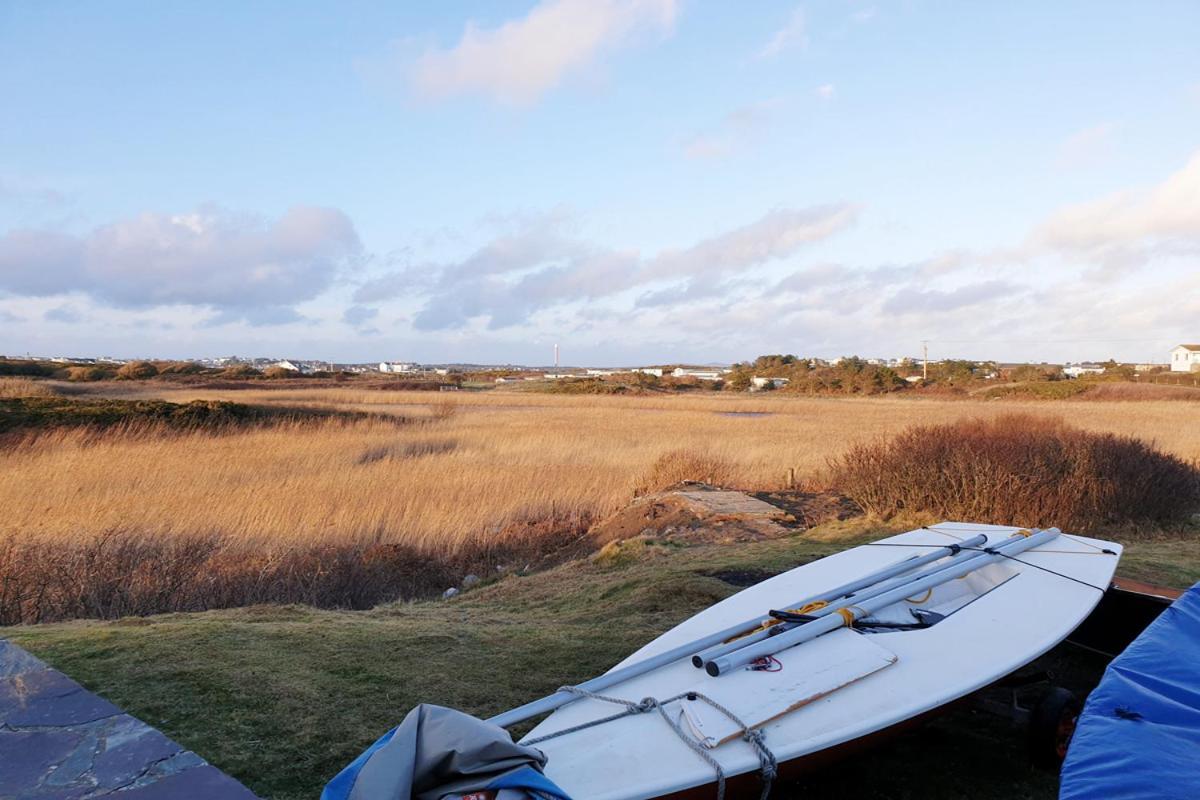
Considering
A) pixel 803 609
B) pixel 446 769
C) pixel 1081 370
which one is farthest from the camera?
pixel 1081 370

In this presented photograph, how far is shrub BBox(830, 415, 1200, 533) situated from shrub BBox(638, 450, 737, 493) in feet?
7.47

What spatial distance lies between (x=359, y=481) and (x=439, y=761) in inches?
384

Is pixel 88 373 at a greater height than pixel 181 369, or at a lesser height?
lesser

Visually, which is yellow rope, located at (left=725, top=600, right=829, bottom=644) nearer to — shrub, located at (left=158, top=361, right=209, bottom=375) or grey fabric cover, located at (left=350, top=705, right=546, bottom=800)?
grey fabric cover, located at (left=350, top=705, right=546, bottom=800)

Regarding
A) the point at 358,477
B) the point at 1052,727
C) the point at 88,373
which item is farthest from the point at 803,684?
the point at 88,373

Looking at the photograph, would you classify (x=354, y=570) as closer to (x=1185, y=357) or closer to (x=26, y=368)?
(x=26, y=368)

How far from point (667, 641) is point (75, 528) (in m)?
6.88

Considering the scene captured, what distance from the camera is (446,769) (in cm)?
207

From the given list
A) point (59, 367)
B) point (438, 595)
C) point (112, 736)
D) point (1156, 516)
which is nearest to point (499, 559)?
point (438, 595)

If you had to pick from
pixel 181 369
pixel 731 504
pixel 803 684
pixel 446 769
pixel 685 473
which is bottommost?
pixel 731 504

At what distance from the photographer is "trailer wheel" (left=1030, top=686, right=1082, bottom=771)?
3357mm

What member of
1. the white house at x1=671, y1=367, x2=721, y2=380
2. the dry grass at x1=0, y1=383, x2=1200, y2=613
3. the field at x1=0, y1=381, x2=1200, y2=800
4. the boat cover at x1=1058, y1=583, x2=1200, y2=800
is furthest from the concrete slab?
the white house at x1=671, y1=367, x2=721, y2=380

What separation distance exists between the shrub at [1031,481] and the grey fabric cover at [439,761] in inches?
315

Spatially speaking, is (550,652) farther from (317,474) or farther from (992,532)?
(317,474)
